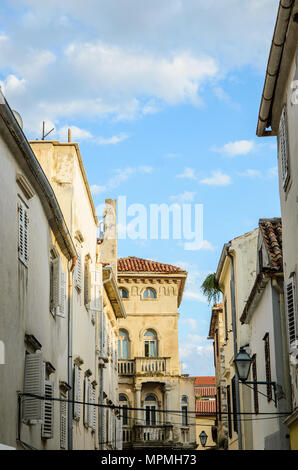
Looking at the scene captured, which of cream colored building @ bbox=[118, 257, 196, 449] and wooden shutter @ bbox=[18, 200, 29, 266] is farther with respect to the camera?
cream colored building @ bbox=[118, 257, 196, 449]

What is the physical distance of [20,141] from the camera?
1382 centimetres

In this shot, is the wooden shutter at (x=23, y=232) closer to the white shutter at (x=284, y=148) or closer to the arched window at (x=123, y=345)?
the white shutter at (x=284, y=148)

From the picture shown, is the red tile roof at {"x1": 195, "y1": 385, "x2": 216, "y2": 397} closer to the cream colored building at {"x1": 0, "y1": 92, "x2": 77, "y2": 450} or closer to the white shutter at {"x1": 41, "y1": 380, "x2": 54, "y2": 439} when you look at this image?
the cream colored building at {"x1": 0, "y1": 92, "x2": 77, "y2": 450}

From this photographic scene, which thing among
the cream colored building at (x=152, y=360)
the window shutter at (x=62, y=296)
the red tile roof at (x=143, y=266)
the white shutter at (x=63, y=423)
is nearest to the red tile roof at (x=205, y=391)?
the cream colored building at (x=152, y=360)

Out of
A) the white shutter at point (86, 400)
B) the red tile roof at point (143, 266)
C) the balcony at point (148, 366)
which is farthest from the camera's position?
the red tile roof at point (143, 266)

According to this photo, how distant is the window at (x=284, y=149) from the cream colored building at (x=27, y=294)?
4846 millimetres

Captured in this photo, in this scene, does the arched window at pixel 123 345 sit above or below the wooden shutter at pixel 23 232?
above

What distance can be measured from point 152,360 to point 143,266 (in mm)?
6879

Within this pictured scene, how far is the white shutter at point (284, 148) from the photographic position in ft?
47.2

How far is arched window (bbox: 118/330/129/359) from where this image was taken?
165 ft

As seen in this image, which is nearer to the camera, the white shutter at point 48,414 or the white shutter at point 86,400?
the white shutter at point 48,414

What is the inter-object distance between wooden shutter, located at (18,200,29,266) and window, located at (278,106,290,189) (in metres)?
5.08

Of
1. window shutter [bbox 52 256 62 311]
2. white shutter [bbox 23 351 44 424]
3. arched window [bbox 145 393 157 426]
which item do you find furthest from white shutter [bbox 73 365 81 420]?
arched window [bbox 145 393 157 426]

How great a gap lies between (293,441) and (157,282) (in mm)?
36814
